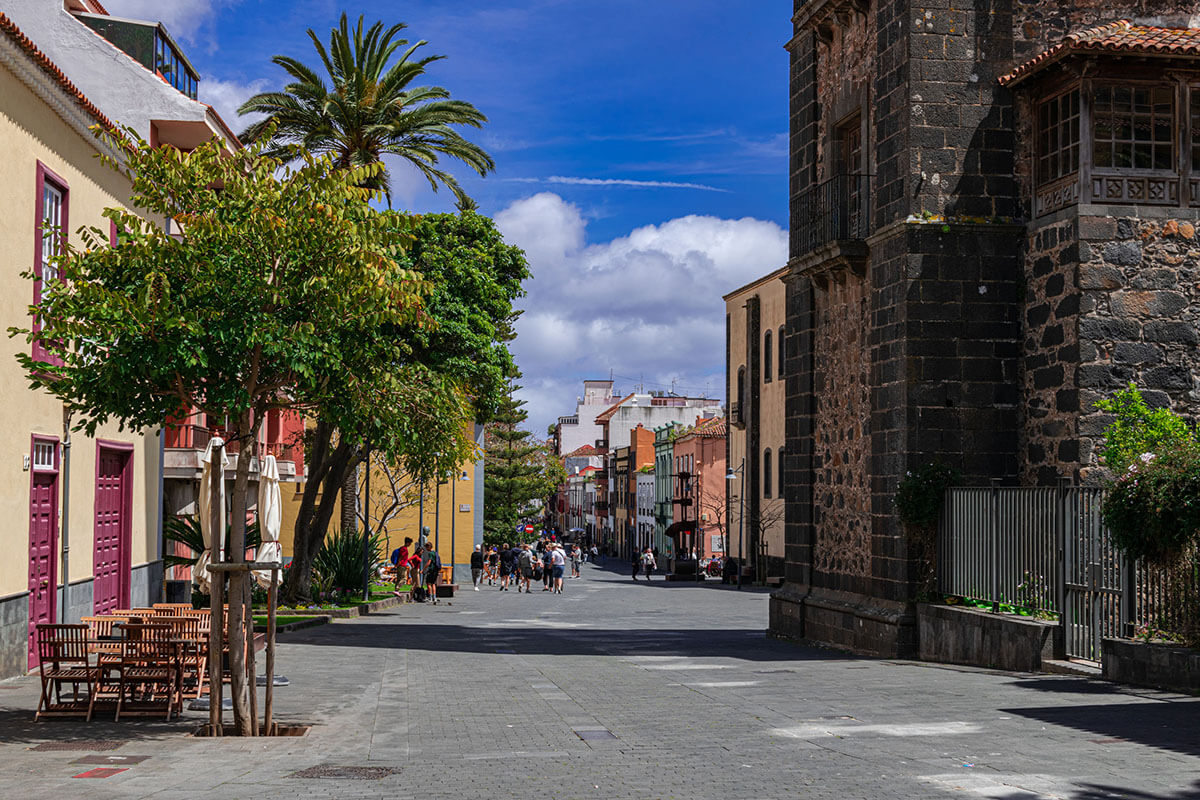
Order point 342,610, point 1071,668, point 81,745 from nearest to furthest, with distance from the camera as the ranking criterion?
1. point 81,745
2. point 1071,668
3. point 342,610

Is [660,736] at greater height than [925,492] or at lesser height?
lesser

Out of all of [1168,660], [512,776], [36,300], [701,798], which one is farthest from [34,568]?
[1168,660]

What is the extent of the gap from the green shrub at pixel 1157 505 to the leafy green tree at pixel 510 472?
74321 millimetres

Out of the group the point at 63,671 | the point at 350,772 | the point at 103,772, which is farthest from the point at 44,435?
the point at 350,772

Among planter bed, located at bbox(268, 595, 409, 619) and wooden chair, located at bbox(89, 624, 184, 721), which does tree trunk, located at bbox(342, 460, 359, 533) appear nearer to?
planter bed, located at bbox(268, 595, 409, 619)

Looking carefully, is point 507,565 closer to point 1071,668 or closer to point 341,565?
point 341,565

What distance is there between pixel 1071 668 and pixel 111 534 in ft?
48.0

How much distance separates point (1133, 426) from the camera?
752 inches

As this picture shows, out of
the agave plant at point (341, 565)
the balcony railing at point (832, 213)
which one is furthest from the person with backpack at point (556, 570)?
the balcony railing at point (832, 213)

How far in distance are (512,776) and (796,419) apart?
656 inches

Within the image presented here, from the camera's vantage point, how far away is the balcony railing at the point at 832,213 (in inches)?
883

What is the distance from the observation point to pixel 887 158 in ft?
70.3

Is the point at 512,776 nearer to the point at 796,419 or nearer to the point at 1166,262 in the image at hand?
the point at 1166,262

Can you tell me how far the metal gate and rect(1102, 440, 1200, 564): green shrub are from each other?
20.4 inches
